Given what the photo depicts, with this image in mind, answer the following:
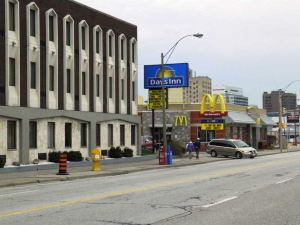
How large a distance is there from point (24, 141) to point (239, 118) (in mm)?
46482

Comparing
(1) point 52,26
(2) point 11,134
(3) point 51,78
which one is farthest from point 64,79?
(2) point 11,134

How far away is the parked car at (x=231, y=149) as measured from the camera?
5250cm

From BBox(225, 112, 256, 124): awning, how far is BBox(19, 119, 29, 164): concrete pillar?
41.6m

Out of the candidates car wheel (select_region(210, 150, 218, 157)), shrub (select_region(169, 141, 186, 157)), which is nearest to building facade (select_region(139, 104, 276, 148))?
car wheel (select_region(210, 150, 218, 157))

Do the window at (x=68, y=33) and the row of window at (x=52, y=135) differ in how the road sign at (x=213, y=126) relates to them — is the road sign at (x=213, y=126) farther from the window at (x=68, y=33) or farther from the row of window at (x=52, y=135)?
the window at (x=68, y=33)

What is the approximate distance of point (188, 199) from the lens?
51.6 ft

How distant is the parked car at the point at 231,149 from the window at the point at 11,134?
82.1 feet

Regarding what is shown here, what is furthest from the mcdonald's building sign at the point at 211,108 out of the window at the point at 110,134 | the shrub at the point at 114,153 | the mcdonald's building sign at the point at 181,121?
the shrub at the point at 114,153

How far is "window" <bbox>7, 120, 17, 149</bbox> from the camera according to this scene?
3266 cm

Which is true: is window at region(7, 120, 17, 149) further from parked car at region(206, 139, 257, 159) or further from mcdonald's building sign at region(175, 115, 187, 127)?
mcdonald's building sign at region(175, 115, 187, 127)

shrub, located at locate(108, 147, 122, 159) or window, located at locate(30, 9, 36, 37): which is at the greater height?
window, located at locate(30, 9, 36, 37)

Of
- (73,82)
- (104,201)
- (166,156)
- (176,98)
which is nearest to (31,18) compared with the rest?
(73,82)

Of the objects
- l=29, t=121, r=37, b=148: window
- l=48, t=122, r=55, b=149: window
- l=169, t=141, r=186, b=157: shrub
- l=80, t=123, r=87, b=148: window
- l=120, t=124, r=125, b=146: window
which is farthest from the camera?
l=169, t=141, r=186, b=157: shrub

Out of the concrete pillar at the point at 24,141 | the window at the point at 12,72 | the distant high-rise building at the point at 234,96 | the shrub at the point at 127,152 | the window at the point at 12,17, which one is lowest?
the shrub at the point at 127,152
